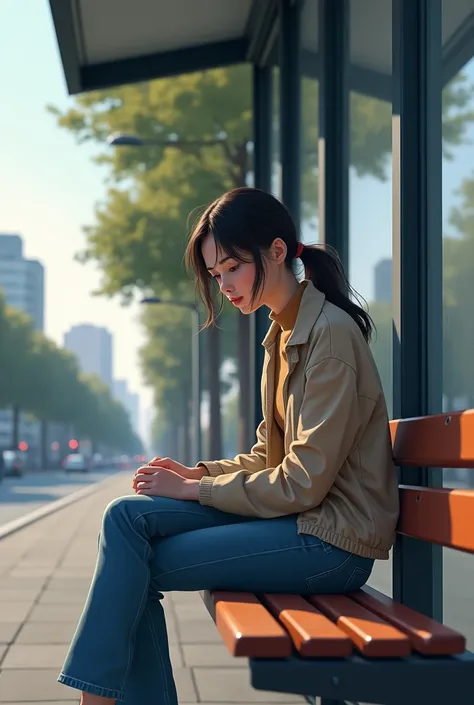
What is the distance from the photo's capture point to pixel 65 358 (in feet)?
303

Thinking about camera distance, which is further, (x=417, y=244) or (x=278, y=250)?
(x=417, y=244)

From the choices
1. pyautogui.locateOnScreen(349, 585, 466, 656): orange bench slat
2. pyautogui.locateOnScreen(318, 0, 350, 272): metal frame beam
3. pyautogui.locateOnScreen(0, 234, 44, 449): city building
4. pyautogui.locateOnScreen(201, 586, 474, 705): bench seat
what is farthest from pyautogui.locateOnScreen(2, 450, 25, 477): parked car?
pyautogui.locateOnScreen(0, 234, 44, 449): city building

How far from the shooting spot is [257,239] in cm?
366

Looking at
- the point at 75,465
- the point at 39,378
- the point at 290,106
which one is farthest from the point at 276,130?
the point at 75,465

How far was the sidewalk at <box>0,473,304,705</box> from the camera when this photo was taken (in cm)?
503

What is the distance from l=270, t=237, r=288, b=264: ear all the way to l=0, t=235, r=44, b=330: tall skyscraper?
17482cm

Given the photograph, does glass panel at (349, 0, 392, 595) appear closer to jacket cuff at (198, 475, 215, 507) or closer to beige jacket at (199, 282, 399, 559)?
beige jacket at (199, 282, 399, 559)

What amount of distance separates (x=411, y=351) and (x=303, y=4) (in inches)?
129

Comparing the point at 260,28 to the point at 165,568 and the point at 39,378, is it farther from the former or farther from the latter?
the point at 39,378

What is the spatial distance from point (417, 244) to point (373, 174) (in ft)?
3.15

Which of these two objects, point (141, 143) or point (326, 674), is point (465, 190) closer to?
point (326, 674)

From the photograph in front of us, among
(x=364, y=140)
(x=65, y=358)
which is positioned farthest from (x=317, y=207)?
(x=65, y=358)

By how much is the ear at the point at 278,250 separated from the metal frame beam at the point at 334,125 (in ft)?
5.59

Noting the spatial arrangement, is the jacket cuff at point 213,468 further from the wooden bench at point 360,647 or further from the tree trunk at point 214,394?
the tree trunk at point 214,394
